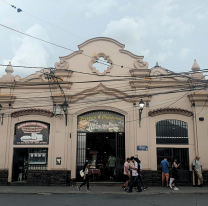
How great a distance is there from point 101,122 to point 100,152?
423cm

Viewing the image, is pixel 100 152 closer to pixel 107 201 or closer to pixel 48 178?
pixel 48 178

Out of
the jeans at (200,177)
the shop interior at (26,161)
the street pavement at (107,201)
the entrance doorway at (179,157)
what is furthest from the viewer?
the shop interior at (26,161)

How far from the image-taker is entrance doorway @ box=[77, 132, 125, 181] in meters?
14.5

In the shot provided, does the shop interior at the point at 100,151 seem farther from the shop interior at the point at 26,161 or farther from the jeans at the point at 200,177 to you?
the jeans at the point at 200,177

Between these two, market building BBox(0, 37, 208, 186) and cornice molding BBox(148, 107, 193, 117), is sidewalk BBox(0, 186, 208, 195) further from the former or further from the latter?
cornice molding BBox(148, 107, 193, 117)

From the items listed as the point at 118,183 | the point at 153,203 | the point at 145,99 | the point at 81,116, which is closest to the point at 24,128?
the point at 81,116

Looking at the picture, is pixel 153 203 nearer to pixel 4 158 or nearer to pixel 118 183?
pixel 118 183

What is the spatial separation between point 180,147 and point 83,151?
18.0ft

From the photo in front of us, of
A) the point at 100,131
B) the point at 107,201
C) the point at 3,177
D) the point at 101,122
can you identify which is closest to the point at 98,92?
the point at 101,122

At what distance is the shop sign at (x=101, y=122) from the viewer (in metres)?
14.8

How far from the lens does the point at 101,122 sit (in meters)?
14.8

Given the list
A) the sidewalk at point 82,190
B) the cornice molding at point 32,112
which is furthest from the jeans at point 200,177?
the cornice molding at point 32,112

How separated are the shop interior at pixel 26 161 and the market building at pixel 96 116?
0.18ft

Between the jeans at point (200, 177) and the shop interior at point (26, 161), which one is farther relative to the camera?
the shop interior at point (26, 161)
